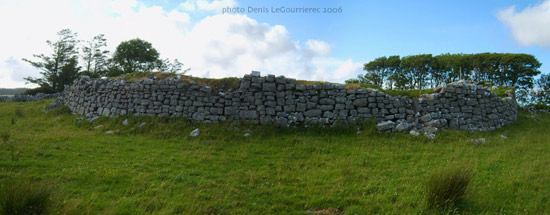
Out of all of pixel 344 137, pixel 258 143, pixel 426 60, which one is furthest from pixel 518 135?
pixel 426 60

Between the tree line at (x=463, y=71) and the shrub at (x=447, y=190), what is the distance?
23058 mm

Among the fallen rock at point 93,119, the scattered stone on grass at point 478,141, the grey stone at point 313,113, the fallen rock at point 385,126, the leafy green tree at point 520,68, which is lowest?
the scattered stone on grass at point 478,141

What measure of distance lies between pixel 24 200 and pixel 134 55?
1520 inches

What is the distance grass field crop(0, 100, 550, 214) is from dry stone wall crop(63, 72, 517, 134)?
0.63m

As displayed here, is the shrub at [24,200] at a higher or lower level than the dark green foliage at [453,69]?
lower

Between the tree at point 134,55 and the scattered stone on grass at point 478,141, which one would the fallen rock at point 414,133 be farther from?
the tree at point 134,55

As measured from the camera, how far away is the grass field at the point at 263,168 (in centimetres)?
534

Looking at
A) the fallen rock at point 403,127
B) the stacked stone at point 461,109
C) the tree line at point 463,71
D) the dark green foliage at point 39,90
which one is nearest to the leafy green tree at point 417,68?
the tree line at point 463,71

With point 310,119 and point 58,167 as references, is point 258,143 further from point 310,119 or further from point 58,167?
point 58,167

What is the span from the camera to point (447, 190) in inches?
213

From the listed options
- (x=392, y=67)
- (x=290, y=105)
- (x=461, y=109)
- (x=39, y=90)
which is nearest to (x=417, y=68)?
(x=392, y=67)

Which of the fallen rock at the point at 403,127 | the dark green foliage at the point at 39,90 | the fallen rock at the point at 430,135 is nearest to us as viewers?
the fallen rock at the point at 430,135

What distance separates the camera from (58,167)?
265 inches

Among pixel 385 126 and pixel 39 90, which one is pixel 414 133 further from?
pixel 39 90
